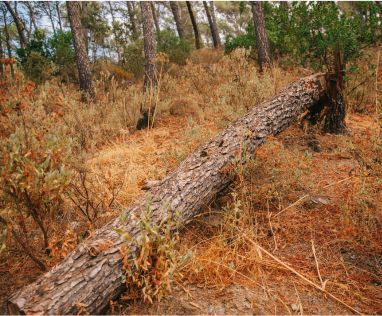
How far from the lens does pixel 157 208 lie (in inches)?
86.5

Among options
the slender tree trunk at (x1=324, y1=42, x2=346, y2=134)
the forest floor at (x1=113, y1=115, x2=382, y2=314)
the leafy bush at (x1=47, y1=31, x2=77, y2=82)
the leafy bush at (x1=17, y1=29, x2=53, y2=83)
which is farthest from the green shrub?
the forest floor at (x1=113, y1=115, x2=382, y2=314)

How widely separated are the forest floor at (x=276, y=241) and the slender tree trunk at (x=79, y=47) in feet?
15.3

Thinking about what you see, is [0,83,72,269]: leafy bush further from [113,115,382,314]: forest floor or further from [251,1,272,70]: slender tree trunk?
[251,1,272,70]: slender tree trunk

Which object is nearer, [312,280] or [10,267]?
[312,280]

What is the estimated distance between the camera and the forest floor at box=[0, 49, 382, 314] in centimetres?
188

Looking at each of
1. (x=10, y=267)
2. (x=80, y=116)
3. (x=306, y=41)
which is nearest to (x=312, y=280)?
(x=10, y=267)

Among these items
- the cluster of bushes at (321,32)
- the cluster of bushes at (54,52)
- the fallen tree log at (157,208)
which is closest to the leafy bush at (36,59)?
the cluster of bushes at (54,52)

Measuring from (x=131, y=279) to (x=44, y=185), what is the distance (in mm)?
761

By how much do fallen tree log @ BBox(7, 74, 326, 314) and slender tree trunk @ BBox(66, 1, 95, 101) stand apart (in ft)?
17.1

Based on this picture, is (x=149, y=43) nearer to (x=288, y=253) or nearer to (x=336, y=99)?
(x=336, y=99)

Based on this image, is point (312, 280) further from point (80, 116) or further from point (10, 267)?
point (80, 116)

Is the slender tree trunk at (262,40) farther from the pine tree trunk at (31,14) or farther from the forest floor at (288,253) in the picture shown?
the pine tree trunk at (31,14)

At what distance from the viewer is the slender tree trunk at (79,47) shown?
24.6ft

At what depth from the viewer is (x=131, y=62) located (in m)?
10.4
